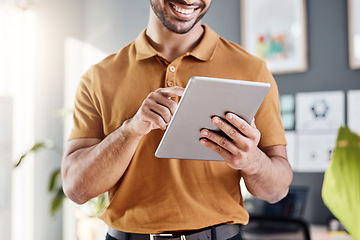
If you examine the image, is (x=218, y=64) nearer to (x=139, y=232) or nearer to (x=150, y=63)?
(x=150, y=63)

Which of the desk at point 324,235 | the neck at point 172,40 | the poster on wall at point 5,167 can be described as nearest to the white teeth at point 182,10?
the neck at point 172,40

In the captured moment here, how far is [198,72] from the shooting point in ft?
3.90

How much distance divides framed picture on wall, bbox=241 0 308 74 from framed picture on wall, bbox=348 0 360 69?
27 centimetres

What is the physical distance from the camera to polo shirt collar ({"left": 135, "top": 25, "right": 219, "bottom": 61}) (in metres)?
1.20

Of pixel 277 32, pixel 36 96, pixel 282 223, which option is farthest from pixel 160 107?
pixel 36 96

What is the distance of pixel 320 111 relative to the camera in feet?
8.85

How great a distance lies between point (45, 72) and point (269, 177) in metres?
2.89

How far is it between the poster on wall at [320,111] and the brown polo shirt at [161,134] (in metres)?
1.61

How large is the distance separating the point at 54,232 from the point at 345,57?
8.60 feet

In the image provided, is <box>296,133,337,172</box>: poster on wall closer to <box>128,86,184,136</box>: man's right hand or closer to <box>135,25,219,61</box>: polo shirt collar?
<box>135,25,219,61</box>: polo shirt collar

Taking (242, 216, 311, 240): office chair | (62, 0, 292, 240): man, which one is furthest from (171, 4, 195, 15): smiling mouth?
(242, 216, 311, 240): office chair

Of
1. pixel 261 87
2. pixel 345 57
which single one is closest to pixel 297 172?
pixel 345 57

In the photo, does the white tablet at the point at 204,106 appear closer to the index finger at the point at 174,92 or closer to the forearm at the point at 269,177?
the index finger at the point at 174,92

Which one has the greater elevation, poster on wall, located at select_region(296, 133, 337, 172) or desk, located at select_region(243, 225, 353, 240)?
poster on wall, located at select_region(296, 133, 337, 172)
